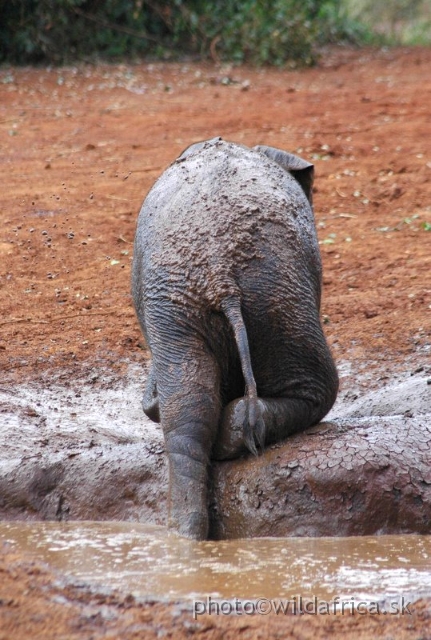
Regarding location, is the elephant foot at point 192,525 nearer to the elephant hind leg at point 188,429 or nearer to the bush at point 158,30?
the elephant hind leg at point 188,429

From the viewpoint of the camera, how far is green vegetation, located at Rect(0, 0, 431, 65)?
14180 millimetres

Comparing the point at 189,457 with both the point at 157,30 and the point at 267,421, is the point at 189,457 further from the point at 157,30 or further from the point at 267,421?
the point at 157,30

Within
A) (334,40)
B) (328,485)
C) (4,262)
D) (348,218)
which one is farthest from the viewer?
(334,40)

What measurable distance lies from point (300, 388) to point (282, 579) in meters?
0.95

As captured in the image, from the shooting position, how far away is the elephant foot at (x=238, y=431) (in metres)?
4.14

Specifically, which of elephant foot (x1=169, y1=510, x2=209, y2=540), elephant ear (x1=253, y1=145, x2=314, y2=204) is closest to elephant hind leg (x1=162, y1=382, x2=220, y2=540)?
elephant foot (x1=169, y1=510, x2=209, y2=540)

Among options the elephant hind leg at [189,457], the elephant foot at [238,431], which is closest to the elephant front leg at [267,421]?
the elephant foot at [238,431]

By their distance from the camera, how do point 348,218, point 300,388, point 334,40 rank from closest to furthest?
point 300,388
point 348,218
point 334,40

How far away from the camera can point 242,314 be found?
4195mm

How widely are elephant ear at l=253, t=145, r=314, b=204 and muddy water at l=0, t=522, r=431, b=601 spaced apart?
177 cm

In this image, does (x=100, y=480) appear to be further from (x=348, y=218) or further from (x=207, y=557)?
(x=348, y=218)

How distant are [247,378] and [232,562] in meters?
0.66

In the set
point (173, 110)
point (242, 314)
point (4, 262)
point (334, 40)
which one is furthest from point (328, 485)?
point (334, 40)

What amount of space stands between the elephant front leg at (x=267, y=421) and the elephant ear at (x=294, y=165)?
3.84 ft
